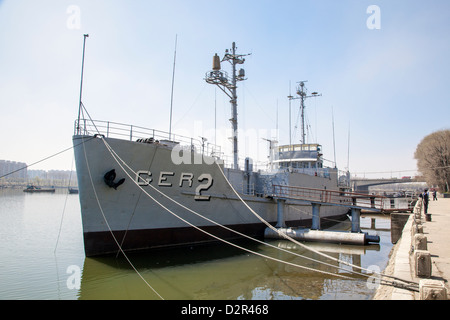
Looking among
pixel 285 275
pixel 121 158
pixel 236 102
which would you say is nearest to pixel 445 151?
pixel 236 102

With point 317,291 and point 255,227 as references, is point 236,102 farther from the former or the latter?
point 317,291

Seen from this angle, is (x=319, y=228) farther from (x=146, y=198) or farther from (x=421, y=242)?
(x=421, y=242)

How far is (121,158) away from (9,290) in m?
4.90

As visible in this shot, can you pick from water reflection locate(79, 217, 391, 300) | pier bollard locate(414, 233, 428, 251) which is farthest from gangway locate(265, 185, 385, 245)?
pier bollard locate(414, 233, 428, 251)

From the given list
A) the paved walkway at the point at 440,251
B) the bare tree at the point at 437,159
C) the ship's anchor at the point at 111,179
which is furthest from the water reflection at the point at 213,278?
the bare tree at the point at 437,159

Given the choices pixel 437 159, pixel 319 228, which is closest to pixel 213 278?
pixel 319 228

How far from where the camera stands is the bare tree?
39812 mm

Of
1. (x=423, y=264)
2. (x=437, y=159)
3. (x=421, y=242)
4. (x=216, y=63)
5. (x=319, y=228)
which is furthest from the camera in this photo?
(x=437, y=159)

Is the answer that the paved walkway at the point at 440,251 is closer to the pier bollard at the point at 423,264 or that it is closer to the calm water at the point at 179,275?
the pier bollard at the point at 423,264

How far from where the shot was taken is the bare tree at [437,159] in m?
39.8

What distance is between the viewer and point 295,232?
45.9 feet

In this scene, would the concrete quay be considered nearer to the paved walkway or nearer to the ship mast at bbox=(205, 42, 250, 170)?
the paved walkway

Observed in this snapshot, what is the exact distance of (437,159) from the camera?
40.5 meters

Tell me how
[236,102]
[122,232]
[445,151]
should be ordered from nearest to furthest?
[122,232]
[236,102]
[445,151]
